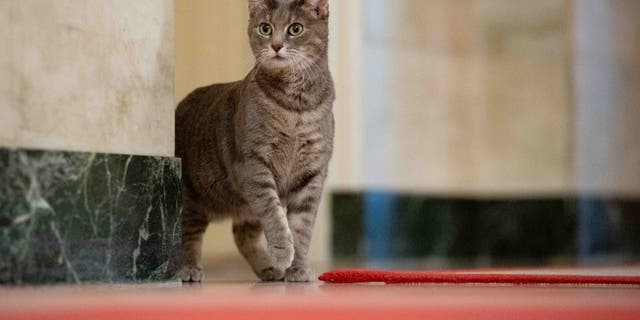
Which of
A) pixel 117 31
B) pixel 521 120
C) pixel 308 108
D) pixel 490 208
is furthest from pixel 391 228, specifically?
pixel 117 31

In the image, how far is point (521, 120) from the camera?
5000mm

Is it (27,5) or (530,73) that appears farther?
(530,73)

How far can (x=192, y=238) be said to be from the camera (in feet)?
7.37

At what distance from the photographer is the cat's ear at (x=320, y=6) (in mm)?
2196

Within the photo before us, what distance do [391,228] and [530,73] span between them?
114 centimetres

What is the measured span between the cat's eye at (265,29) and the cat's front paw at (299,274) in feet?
1.73

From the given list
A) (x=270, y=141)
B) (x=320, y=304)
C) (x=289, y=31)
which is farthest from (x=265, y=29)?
(x=320, y=304)

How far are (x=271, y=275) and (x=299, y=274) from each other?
0.14 meters

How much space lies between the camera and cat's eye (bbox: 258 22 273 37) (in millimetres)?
2161

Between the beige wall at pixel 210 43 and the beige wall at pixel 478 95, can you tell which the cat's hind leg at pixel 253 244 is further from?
the beige wall at pixel 478 95

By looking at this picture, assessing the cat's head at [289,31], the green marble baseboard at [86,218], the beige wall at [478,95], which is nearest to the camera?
the green marble baseboard at [86,218]

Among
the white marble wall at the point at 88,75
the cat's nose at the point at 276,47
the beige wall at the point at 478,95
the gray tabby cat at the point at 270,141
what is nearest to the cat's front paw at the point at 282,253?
the gray tabby cat at the point at 270,141

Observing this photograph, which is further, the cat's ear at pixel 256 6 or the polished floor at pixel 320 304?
the cat's ear at pixel 256 6

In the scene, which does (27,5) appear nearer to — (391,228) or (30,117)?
(30,117)
